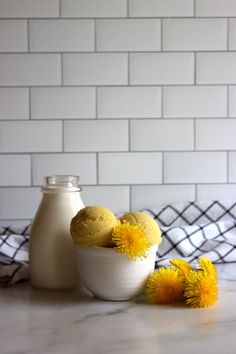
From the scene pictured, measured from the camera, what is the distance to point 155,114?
51.6 inches

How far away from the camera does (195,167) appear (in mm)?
1324

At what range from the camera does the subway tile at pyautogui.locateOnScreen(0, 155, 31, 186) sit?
1296mm

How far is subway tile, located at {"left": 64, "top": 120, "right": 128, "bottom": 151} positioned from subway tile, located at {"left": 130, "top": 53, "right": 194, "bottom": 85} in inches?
5.0

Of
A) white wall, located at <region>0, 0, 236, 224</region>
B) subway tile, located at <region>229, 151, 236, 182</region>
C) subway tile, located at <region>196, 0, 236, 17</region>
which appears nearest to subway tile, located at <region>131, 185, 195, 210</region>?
white wall, located at <region>0, 0, 236, 224</region>

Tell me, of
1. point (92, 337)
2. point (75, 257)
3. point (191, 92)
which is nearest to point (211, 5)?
point (191, 92)

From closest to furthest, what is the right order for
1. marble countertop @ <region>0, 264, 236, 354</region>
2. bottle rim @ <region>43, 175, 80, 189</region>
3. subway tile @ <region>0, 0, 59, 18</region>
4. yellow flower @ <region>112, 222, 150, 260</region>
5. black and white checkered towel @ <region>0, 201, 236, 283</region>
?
1. marble countertop @ <region>0, 264, 236, 354</region>
2. yellow flower @ <region>112, 222, 150, 260</region>
3. bottle rim @ <region>43, 175, 80, 189</region>
4. black and white checkered towel @ <region>0, 201, 236, 283</region>
5. subway tile @ <region>0, 0, 59, 18</region>

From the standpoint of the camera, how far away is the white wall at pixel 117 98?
1.28 m

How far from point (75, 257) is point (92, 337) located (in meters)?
0.19

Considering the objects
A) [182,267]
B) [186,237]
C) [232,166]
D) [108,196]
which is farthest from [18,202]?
[182,267]

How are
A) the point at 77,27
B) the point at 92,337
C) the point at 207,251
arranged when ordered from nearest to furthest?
the point at 92,337, the point at 207,251, the point at 77,27

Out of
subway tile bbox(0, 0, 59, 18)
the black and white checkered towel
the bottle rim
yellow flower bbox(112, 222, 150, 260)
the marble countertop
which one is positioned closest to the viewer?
the marble countertop

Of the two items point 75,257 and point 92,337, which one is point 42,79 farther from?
point 92,337

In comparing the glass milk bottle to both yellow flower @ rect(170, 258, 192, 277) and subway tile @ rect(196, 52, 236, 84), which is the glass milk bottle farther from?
subway tile @ rect(196, 52, 236, 84)

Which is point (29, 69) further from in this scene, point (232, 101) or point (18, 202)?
point (232, 101)
